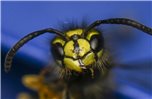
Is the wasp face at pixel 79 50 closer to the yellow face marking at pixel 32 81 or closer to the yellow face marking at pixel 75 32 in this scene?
the yellow face marking at pixel 75 32

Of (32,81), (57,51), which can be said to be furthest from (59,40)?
(32,81)

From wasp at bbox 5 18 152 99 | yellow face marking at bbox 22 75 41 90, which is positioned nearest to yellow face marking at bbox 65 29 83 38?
wasp at bbox 5 18 152 99

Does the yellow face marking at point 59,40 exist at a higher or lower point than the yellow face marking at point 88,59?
higher

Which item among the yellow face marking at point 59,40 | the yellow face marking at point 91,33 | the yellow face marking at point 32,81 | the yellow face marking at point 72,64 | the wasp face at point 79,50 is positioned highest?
the yellow face marking at point 91,33

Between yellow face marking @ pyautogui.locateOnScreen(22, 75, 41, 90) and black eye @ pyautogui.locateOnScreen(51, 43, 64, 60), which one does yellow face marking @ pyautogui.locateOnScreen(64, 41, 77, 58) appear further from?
yellow face marking @ pyautogui.locateOnScreen(22, 75, 41, 90)

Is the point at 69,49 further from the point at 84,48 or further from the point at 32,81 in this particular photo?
the point at 32,81

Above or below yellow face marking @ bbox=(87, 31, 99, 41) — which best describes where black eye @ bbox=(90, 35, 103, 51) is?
below

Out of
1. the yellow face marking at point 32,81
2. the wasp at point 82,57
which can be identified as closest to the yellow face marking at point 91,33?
the wasp at point 82,57
